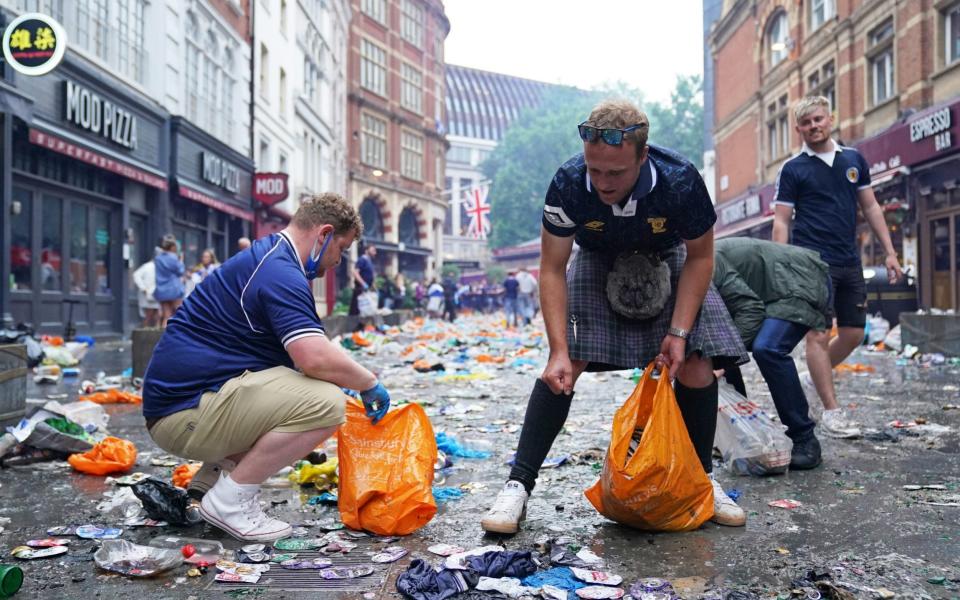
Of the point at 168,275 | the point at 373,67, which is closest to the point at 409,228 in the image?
the point at 373,67

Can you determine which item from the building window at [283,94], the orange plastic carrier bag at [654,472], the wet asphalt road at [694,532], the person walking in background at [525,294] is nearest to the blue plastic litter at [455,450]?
the wet asphalt road at [694,532]

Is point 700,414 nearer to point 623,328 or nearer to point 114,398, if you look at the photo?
point 623,328

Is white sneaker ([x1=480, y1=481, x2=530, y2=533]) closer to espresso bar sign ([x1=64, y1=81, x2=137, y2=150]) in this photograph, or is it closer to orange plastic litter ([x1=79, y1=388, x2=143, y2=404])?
orange plastic litter ([x1=79, y1=388, x2=143, y2=404])

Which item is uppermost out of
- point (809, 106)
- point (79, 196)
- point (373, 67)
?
point (373, 67)

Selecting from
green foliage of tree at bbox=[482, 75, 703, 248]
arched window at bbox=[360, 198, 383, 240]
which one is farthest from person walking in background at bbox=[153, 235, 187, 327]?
green foliage of tree at bbox=[482, 75, 703, 248]

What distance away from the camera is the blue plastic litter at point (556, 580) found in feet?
7.70

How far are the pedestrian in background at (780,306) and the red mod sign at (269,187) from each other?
19760mm

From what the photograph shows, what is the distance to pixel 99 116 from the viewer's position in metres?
13.2

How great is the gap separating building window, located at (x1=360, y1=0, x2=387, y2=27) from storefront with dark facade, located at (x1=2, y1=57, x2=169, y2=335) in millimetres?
28361

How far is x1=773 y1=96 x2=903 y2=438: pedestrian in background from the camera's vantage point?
4.42 m

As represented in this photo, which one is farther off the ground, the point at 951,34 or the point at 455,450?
the point at 951,34

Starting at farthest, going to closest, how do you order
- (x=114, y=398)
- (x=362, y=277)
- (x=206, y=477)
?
(x=362, y=277), (x=114, y=398), (x=206, y=477)

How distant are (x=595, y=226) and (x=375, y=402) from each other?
1048mm

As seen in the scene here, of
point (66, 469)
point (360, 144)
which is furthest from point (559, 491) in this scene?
point (360, 144)
